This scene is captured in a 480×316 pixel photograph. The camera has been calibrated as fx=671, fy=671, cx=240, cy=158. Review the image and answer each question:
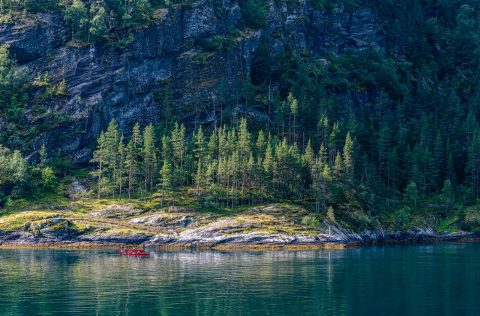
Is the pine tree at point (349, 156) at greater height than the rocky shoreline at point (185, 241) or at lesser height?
greater

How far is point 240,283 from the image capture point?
98312mm

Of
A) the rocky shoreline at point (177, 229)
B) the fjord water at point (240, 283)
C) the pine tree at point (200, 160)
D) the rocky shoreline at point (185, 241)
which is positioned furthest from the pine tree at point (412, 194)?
the pine tree at point (200, 160)

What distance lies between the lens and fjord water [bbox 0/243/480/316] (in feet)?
262

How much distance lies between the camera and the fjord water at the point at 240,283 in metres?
80.0

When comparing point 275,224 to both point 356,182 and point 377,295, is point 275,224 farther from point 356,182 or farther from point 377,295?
point 377,295

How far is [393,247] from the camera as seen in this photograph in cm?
16088

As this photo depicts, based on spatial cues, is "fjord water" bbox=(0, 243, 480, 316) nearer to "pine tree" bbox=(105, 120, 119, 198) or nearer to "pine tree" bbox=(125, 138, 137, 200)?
"pine tree" bbox=(125, 138, 137, 200)

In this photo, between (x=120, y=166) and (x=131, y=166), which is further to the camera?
(x=120, y=166)

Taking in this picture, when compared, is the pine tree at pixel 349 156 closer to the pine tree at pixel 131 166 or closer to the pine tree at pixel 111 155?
the pine tree at pixel 131 166

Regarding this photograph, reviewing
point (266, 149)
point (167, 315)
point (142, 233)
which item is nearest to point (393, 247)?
point (266, 149)

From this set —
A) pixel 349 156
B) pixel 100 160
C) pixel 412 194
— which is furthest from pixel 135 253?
pixel 412 194

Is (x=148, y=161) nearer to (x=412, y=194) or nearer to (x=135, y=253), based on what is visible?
(x=135, y=253)

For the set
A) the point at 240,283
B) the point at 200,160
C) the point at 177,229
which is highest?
the point at 200,160

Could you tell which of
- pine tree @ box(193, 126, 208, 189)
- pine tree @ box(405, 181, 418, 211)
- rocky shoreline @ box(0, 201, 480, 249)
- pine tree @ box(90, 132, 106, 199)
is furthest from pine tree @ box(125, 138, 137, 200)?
pine tree @ box(405, 181, 418, 211)
